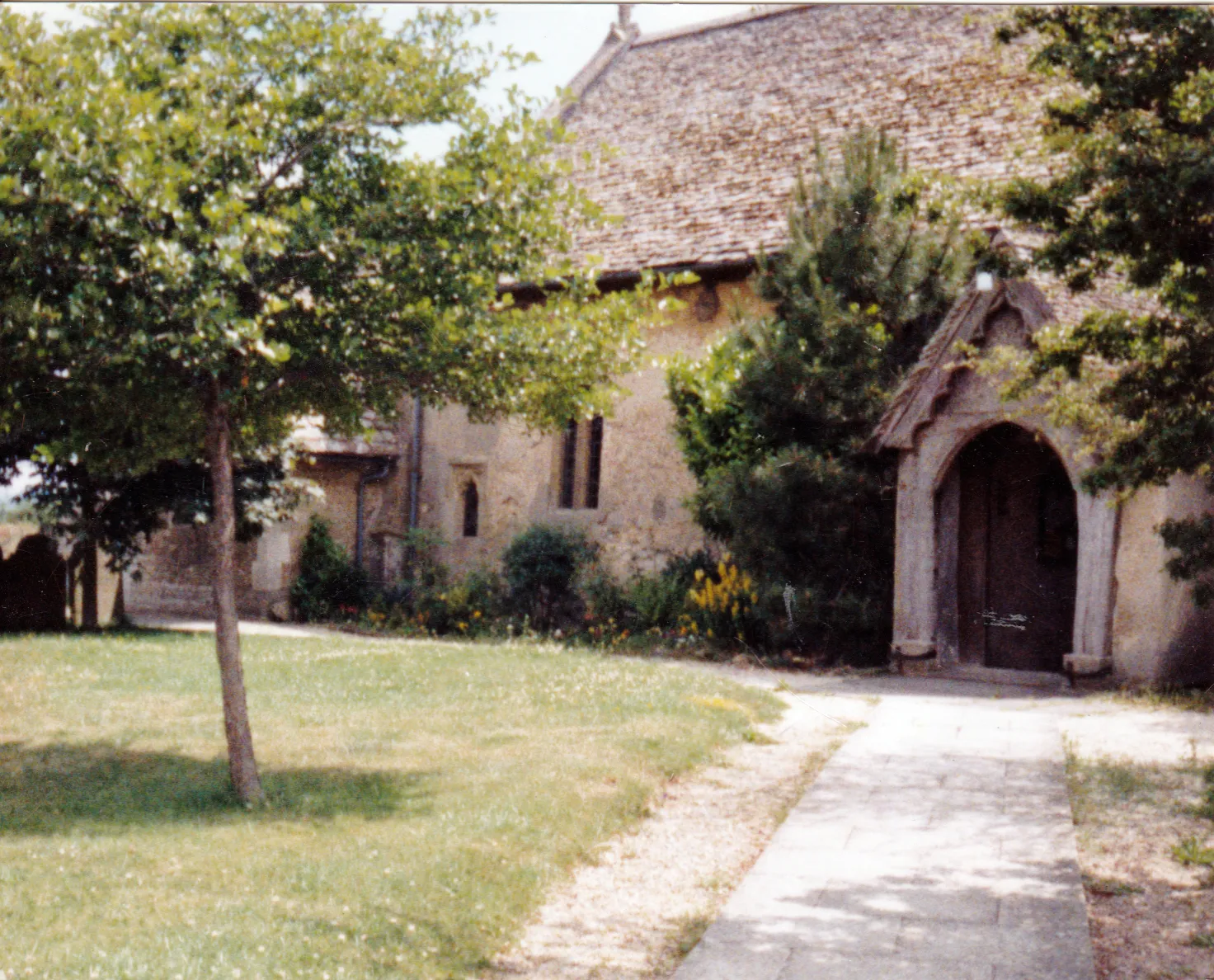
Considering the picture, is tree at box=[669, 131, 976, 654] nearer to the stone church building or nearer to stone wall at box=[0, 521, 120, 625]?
the stone church building

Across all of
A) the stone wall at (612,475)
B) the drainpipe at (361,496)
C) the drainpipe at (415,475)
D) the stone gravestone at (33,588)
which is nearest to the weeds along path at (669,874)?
the stone wall at (612,475)

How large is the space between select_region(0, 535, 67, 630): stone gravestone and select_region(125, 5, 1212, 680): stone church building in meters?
3.37

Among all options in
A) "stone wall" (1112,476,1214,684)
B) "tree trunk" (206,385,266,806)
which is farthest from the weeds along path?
"stone wall" (1112,476,1214,684)

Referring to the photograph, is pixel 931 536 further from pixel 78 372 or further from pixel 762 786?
pixel 78 372

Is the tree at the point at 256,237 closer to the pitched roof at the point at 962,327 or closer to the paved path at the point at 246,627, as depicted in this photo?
the pitched roof at the point at 962,327

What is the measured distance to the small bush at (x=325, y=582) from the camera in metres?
18.1

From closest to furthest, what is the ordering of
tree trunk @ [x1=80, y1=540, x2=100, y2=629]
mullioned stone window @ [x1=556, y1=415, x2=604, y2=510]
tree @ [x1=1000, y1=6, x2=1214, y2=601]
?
tree @ [x1=1000, y1=6, x2=1214, y2=601], tree trunk @ [x1=80, y1=540, x2=100, y2=629], mullioned stone window @ [x1=556, y1=415, x2=604, y2=510]

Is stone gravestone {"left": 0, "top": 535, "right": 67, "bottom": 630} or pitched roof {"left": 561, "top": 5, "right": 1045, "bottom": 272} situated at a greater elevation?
pitched roof {"left": 561, "top": 5, "right": 1045, "bottom": 272}

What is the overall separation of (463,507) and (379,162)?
1220 cm

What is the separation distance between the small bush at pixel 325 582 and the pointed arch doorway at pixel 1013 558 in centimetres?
880

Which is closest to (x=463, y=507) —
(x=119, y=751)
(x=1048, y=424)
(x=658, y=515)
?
(x=658, y=515)

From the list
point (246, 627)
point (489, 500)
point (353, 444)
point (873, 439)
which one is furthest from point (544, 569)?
point (873, 439)

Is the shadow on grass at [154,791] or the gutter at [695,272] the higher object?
the gutter at [695,272]

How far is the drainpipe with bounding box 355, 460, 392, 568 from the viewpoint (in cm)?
1919
